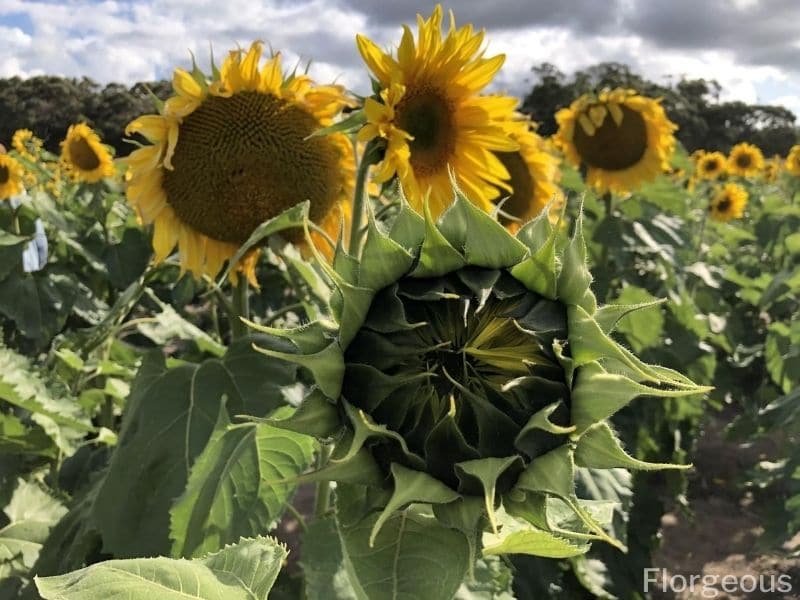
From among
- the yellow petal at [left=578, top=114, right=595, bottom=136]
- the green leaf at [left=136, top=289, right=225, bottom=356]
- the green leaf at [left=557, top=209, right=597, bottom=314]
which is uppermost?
the yellow petal at [left=578, top=114, right=595, bottom=136]

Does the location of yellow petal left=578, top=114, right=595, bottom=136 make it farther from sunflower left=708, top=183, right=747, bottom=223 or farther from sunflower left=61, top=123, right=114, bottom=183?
sunflower left=708, top=183, right=747, bottom=223

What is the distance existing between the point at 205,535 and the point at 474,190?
2.73 feet

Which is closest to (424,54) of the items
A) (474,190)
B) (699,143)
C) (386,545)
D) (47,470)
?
(474,190)

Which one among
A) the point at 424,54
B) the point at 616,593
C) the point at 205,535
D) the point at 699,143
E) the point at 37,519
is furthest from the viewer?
the point at 699,143

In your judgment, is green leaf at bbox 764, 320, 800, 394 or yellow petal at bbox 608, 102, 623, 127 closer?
green leaf at bbox 764, 320, 800, 394

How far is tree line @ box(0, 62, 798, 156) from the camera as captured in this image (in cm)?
1955

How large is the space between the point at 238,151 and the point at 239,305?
0.33 meters

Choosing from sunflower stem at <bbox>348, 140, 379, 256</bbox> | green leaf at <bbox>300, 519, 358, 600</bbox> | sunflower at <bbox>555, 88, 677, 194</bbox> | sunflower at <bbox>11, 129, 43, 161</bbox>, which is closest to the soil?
sunflower at <bbox>555, 88, 677, 194</bbox>

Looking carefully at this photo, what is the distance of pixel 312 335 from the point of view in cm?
80

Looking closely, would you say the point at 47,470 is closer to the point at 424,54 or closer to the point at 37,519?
the point at 37,519

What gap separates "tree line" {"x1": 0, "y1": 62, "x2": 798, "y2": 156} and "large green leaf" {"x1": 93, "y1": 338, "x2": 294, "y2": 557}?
15.7m

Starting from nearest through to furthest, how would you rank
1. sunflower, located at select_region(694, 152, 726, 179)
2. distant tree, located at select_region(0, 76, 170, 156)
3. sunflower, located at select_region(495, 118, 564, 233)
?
sunflower, located at select_region(495, 118, 564, 233), sunflower, located at select_region(694, 152, 726, 179), distant tree, located at select_region(0, 76, 170, 156)

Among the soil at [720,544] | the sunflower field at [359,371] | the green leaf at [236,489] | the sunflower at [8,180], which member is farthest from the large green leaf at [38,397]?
the sunflower at [8,180]

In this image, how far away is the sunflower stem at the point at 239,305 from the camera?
5.48 ft
